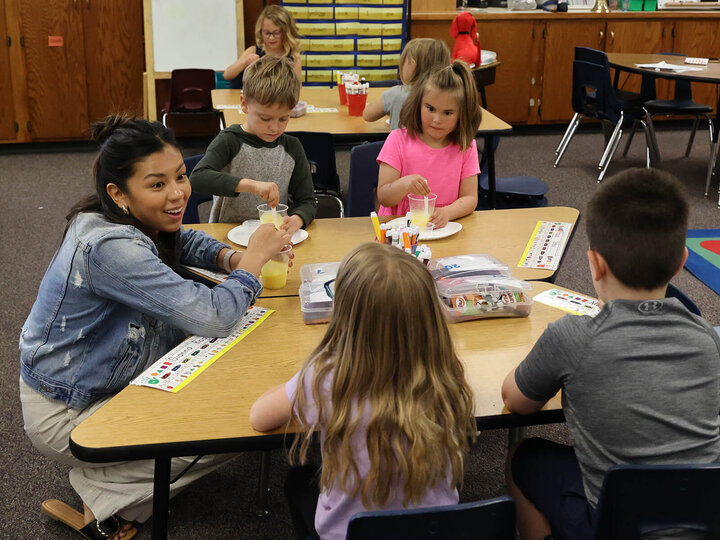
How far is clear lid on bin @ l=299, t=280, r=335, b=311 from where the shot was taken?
1.81 metres

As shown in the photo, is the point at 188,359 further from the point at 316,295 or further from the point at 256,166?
the point at 256,166

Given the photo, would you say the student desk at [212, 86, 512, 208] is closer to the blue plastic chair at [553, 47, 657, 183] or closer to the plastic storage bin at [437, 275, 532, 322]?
the blue plastic chair at [553, 47, 657, 183]

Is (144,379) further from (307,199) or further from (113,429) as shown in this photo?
(307,199)

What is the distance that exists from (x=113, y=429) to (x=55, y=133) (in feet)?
17.4

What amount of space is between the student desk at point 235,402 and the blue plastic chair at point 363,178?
1298 millimetres

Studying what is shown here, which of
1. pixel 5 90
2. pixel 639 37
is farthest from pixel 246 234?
pixel 639 37

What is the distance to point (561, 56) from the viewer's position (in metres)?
6.64

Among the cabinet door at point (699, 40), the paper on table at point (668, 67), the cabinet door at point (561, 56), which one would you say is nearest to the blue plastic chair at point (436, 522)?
the paper on table at point (668, 67)

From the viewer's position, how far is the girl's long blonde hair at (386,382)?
4.14 feet

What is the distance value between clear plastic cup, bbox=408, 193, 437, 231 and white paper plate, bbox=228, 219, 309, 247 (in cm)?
34

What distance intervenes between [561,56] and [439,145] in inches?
174

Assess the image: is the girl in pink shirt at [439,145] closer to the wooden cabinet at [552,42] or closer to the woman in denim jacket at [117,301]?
the woman in denim jacket at [117,301]

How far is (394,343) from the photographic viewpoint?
128cm

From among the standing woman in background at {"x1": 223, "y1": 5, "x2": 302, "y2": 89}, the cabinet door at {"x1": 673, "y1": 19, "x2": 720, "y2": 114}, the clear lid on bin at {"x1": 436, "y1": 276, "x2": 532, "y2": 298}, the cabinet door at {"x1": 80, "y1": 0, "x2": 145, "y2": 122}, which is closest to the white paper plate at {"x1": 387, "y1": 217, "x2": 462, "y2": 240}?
the clear lid on bin at {"x1": 436, "y1": 276, "x2": 532, "y2": 298}
